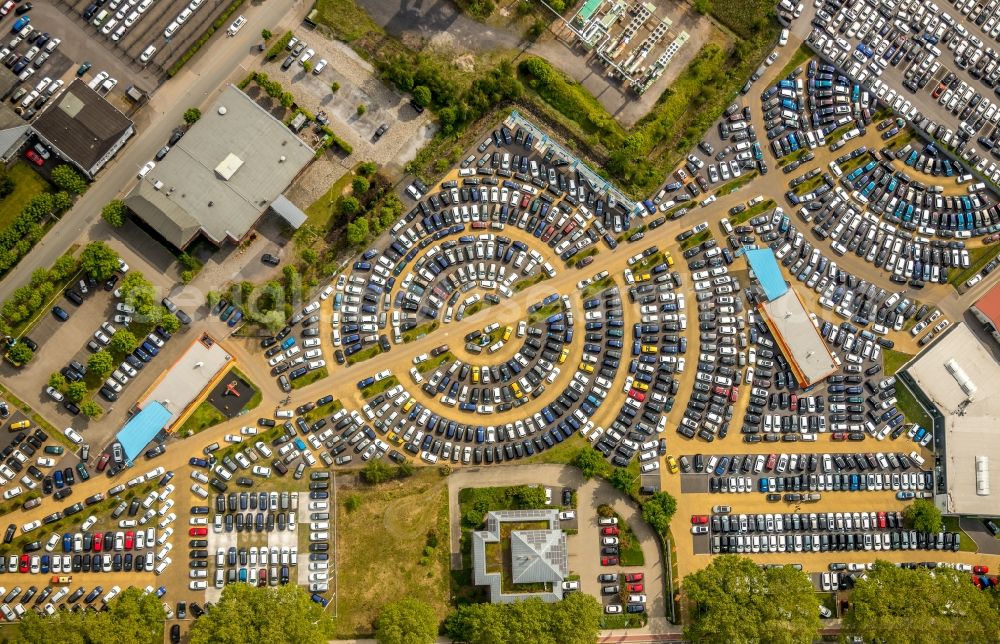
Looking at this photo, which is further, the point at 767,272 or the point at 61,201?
the point at 767,272

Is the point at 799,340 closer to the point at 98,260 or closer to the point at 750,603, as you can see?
the point at 750,603

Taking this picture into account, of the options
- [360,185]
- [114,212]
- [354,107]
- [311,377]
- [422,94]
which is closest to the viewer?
[114,212]

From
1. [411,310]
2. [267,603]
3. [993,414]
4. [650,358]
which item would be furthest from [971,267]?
[267,603]

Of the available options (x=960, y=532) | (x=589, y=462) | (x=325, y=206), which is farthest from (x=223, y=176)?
(x=960, y=532)

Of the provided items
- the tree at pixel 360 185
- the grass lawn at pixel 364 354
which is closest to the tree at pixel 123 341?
the grass lawn at pixel 364 354

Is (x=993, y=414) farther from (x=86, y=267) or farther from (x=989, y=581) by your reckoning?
(x=86, y=267)

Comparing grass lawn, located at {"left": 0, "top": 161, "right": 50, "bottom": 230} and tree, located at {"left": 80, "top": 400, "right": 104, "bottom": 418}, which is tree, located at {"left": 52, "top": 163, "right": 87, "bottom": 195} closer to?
grass lawn, located at {"left": 0, "top": 161, "right": 50, "bottom": 230}
